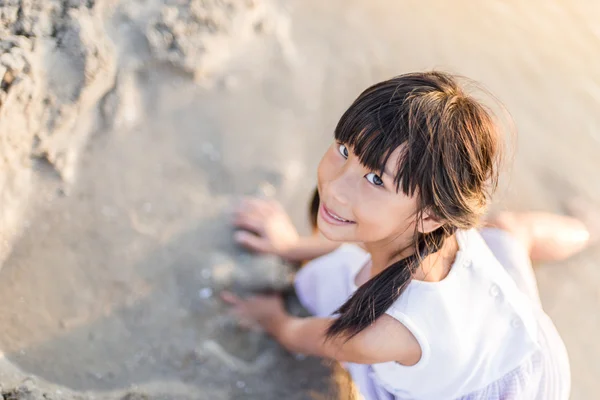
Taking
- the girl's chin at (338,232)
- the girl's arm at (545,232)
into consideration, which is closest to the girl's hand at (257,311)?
the girl's chin at (338,232)

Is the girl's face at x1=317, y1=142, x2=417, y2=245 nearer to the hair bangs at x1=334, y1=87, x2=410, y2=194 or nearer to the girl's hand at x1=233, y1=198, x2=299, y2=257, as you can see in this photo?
the hair bangs at x1=334, y1=87, x2=410, y2=194

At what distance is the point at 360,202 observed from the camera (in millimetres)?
1405

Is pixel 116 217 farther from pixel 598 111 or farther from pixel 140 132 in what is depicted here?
pixel 598 111

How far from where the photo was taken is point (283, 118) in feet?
7.95

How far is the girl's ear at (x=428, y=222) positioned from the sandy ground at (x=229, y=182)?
70 cm

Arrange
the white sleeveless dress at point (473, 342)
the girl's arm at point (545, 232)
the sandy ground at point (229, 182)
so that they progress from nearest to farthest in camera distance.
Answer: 1. the white sleeveless dress at point (473, 342)
2. the sandy ground at point (229, 182)
3. the girl's arm at point (545, 232)

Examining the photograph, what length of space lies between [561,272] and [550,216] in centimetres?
22

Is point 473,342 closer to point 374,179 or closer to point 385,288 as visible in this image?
point 385,288

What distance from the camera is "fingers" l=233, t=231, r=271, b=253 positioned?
213 centimetres

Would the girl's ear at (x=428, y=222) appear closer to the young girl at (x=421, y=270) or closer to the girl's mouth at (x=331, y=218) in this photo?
the young girl at (x=421, y=270)

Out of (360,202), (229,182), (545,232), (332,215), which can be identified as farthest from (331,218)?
(545,232)

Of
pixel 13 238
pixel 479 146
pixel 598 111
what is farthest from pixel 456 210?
pixel 598 111

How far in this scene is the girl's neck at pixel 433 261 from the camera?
1560mm

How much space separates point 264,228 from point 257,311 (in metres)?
0.32
